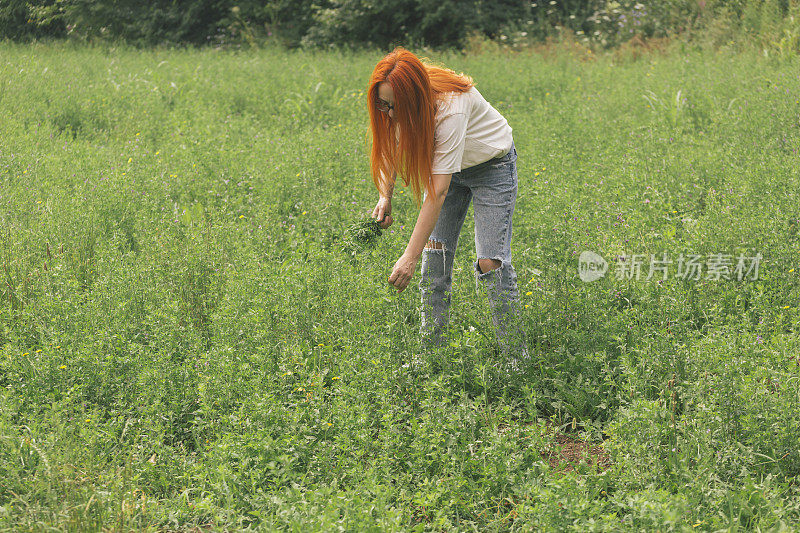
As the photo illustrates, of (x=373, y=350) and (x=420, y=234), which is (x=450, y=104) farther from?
(x=373, y=350)

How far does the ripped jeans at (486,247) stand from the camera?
3.79m

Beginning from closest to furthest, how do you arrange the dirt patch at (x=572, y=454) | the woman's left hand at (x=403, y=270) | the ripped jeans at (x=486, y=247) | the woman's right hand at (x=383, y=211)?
the dirt patch at (x=572, y=454)
the woman's left hand at (x=403, y=270)
the ripped jeans at (x=486, y=247)
the woman's right hand at (x=383, y=211)

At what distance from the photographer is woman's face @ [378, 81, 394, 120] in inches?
129

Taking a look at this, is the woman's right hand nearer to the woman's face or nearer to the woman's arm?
the woman's arm

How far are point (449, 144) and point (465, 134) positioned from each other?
6.4 inches

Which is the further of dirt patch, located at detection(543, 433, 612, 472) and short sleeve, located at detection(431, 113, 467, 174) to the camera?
short sleeve, located at detection(431, 113, 467, 174)

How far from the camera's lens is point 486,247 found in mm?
3811

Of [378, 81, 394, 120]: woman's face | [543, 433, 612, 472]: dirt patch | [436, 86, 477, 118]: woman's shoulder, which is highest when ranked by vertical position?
[378, 81, 394, 120]: woman's face

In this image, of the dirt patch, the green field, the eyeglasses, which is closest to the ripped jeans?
the green field

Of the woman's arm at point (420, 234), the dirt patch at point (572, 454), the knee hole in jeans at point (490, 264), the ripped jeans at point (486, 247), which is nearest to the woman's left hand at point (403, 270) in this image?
the woman's arm at point (420, 234)

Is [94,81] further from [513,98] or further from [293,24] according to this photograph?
[293,24]

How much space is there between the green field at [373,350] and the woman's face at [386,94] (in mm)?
1197

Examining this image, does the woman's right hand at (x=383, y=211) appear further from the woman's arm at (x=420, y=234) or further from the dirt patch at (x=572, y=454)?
the dirt patch at (x=572, y=454)

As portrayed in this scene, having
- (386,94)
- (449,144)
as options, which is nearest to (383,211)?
(449,144)
